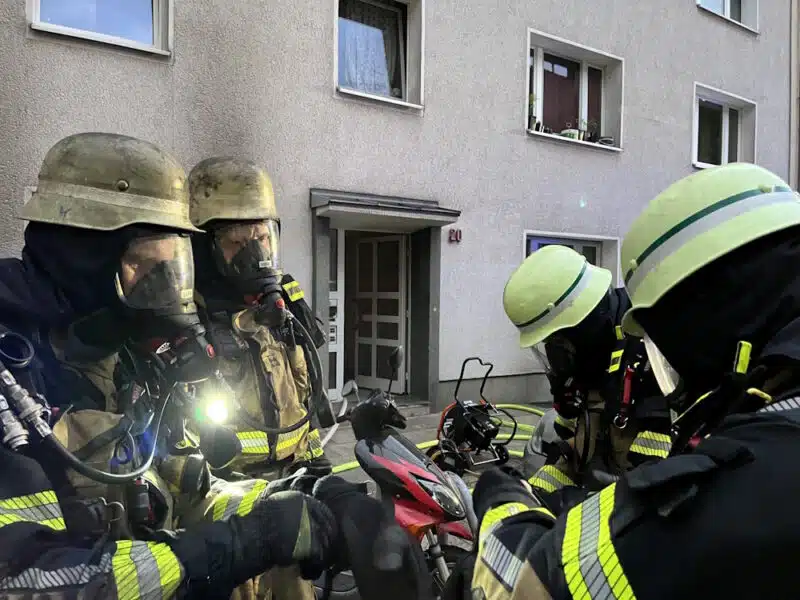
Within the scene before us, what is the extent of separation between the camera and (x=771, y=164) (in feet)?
41.1

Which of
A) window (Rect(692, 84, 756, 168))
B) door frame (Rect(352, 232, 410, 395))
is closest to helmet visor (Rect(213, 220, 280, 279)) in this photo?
door frame (Rect(352, 232, 410, 395))

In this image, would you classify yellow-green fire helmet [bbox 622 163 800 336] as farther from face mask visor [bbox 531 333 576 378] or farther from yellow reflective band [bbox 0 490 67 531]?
yellow reflective band [bbox 0 490 67 531]

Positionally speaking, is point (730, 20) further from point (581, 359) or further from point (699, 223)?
point (699, 223)

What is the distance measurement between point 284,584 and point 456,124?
6555 millimetres

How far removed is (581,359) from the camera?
2.47 m

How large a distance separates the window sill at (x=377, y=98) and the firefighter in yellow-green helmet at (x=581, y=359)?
16.8 ft

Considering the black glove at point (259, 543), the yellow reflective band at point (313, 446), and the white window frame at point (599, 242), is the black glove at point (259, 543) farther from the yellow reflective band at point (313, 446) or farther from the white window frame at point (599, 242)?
the white window frame at point (599, 242)

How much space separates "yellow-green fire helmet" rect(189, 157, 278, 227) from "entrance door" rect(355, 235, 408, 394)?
4.89m

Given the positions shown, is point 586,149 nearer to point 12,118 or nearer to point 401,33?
point 401,33

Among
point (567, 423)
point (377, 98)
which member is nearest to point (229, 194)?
point (567, 423)

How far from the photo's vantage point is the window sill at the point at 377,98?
23.1ft

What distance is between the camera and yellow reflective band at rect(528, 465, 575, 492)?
2.44 m

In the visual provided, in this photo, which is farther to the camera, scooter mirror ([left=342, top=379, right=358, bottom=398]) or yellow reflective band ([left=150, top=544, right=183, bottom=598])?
scooter mirror ([left=342, top=379, right=358, bottom=398])

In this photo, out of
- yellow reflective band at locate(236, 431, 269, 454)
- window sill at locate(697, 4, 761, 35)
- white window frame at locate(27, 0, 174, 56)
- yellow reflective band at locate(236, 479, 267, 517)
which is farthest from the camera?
window sill at locate(697, 4, 761, 35)
